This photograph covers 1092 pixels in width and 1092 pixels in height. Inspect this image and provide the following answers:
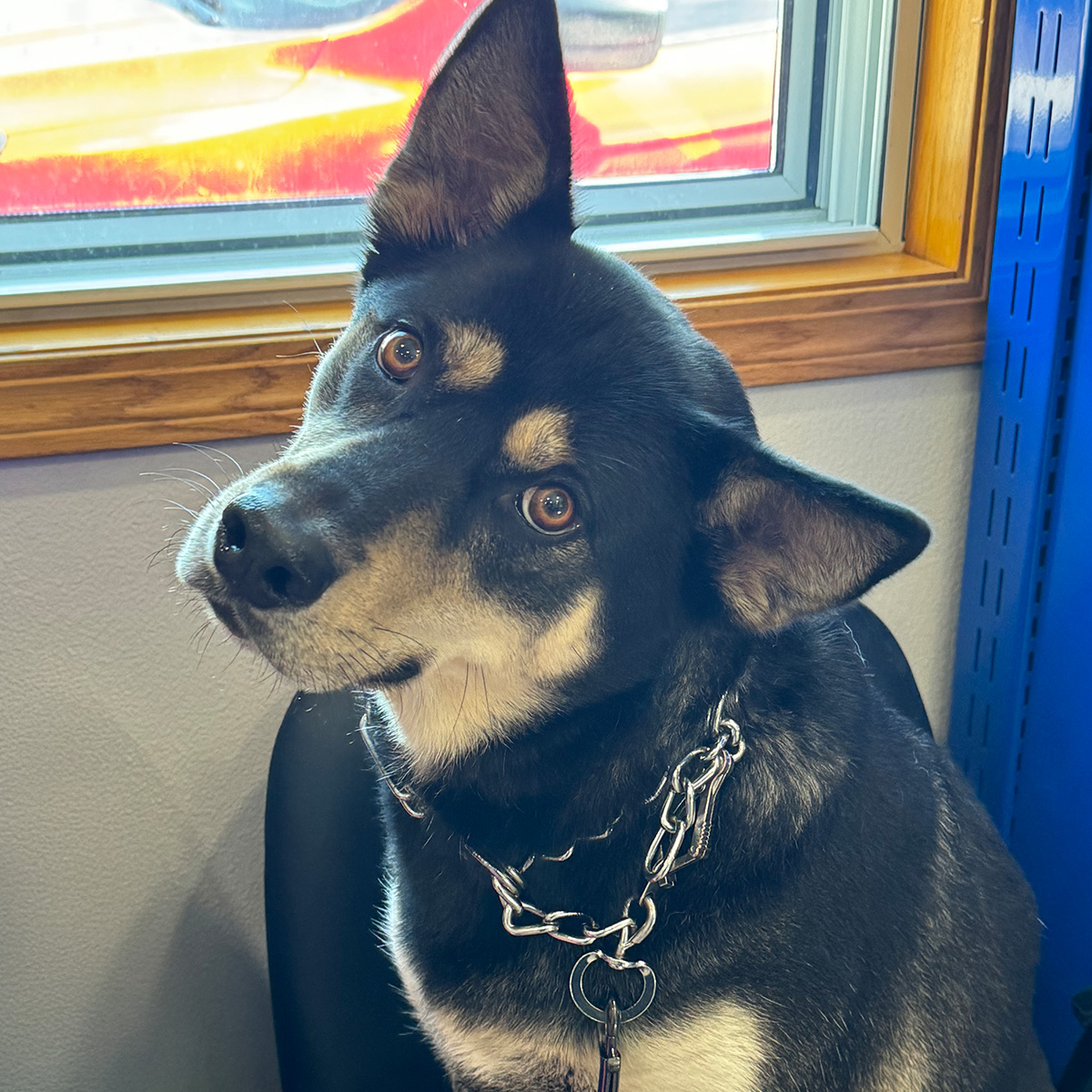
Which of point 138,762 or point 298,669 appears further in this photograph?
point 138,762

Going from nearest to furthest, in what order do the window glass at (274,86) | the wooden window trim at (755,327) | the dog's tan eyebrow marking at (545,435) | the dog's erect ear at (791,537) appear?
the dog's erect ear at (791,537)
the dog's tan eyebrow marking at (545,435)
the wooden window trim at (755,327)
the window glass at (274,86)

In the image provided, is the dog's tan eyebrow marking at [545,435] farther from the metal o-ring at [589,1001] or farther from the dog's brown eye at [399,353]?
the metal o-ring at [589,1001]

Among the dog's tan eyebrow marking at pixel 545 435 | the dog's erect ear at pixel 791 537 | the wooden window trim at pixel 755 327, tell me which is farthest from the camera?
the wooden window trim at pixel 755 327

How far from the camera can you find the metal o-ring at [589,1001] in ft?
2.97

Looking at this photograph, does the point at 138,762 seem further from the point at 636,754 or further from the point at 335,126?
the point at 335,126

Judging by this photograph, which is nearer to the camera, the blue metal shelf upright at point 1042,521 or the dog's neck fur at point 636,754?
the dog's neck fur at point 636,754

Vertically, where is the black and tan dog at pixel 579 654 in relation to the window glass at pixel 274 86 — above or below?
below

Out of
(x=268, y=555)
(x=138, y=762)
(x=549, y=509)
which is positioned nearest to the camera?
(x=268, y=555)

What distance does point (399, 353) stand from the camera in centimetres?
92

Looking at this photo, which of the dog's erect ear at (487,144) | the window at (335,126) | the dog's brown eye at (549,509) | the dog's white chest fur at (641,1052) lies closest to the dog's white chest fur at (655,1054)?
the dog's white chest fur at (641,1052)

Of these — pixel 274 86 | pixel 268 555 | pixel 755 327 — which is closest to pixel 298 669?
pixel 268 555

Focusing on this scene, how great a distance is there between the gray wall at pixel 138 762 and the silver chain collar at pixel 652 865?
0.57 meters

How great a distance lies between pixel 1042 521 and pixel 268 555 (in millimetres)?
1178

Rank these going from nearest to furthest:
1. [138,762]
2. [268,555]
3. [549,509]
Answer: [268,555] < [549,509] < [138,762]
